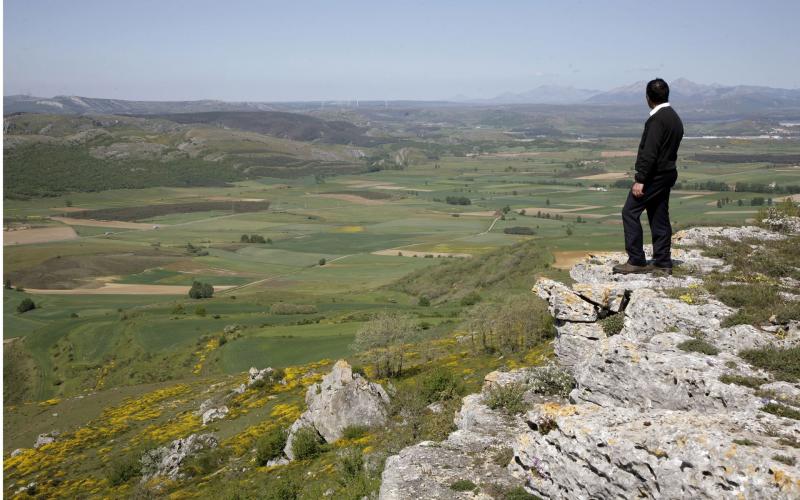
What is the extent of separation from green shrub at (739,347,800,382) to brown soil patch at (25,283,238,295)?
102m

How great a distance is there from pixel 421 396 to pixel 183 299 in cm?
8149

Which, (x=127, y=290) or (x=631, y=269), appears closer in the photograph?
(x=631, y=269)

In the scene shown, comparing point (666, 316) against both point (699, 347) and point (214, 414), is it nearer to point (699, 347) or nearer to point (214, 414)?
point (699, 347)

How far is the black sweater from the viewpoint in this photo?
13484 mm

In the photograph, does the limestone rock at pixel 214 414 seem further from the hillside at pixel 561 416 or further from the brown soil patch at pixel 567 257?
the brown soil patch at pixel 567 257

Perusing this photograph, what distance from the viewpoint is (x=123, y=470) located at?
29.6 m

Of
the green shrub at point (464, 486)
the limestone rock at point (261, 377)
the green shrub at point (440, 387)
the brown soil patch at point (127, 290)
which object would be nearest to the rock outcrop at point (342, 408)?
the green shrub at point (440, 387)

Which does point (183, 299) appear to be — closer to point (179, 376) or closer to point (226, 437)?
point (179, 376)

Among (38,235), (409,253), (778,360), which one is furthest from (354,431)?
(38,235)

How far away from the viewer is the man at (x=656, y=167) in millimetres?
13555

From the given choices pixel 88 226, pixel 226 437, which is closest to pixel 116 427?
pixel 226 437

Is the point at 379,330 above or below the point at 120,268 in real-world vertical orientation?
above

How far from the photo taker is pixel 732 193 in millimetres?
170250

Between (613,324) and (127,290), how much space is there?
107748 millimetres
